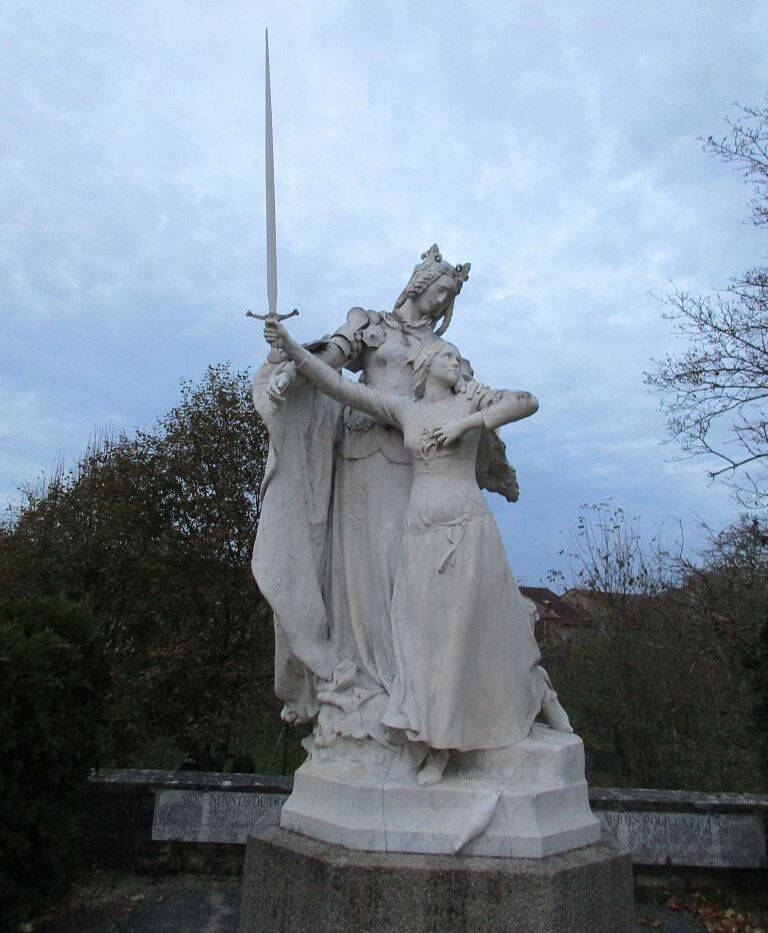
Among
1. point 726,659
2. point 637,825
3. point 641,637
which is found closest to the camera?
point 637,825

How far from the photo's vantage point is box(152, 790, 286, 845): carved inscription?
4828 millimetres

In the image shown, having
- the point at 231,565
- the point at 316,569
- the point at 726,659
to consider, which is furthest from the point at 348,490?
the point at 726,659

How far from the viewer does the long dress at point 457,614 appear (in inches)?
113

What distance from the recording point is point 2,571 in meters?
9.23

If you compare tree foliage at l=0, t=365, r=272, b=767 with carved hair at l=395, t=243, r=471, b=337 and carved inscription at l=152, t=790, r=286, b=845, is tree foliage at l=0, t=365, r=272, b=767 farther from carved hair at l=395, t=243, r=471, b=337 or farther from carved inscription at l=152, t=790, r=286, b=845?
carved hair at l=395, t=243, r=471, b=337

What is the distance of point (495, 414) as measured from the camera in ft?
10.0

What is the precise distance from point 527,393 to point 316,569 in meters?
1.15

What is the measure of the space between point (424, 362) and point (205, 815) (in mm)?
3297

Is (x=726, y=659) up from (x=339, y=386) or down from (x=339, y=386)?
down

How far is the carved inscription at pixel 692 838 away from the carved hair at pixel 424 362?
9.87 ft

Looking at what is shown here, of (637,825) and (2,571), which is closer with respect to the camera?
(637,825)

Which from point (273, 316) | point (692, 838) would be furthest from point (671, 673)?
point (273, 316)

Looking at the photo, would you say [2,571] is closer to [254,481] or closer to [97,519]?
[97,519]

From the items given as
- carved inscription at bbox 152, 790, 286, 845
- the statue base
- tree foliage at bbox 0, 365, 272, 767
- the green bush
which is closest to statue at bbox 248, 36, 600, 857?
the statue base
